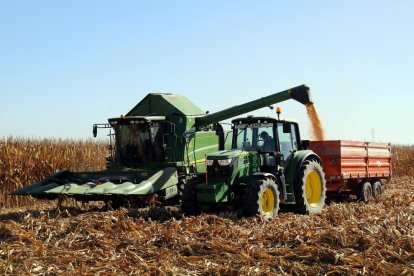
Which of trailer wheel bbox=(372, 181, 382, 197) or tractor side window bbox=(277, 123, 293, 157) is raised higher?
tractor side window bbox=(277, 123, 293, 157)

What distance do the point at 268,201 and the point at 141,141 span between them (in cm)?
504

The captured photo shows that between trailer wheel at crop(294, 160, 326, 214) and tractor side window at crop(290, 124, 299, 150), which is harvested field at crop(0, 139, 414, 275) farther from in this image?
tractor side window at crop(290, 124, 299, 150)

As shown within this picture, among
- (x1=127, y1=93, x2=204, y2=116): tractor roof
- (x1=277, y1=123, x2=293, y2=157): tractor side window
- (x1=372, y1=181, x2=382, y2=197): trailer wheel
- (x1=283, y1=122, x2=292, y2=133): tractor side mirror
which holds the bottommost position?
(x1=372, y1=181, x2=382, y2=197): trailer wheel

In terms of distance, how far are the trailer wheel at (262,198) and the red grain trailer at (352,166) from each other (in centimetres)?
353

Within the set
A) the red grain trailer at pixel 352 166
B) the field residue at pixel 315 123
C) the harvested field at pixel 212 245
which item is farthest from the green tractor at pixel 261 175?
the red grain trailer at pixel 352 166

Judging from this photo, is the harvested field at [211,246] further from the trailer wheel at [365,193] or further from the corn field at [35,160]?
the corn field at [35,160]

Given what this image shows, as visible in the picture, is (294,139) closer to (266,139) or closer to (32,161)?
(266,139)

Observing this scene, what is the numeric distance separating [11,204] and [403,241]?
12263mm

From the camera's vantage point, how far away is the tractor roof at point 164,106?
14750 millimetres

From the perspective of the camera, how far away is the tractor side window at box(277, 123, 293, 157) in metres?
10.9

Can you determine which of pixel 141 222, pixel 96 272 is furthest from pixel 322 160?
pixel 96 272

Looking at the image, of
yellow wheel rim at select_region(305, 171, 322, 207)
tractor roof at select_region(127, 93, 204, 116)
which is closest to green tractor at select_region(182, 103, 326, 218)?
yellow wheel rim at select_region(305, 171, 322, 207)

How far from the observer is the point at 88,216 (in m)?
9.98

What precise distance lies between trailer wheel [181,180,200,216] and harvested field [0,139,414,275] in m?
0.38
